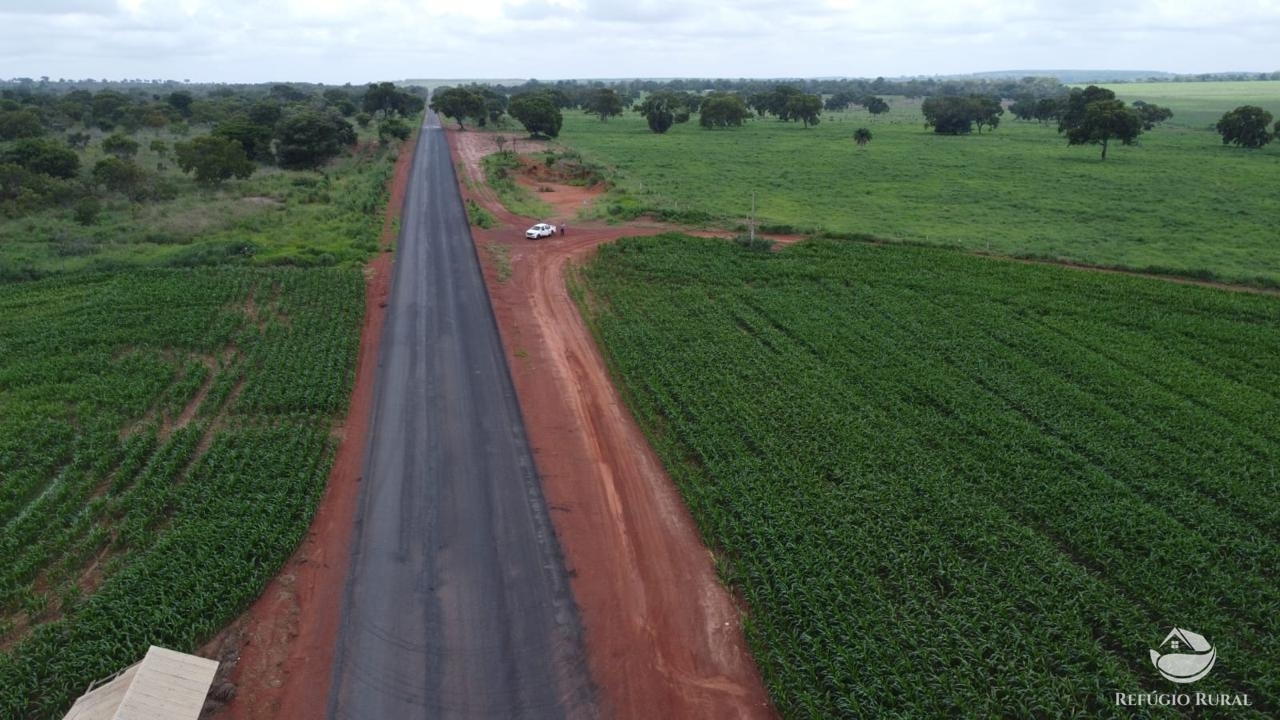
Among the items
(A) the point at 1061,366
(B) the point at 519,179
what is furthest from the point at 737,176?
(A) the point at 1061,366

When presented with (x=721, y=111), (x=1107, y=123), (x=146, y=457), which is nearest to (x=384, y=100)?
(x=721, y=111)

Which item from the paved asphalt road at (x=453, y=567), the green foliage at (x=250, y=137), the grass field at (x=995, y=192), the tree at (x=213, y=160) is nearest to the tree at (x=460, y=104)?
the grass field at (x=995, y=192)

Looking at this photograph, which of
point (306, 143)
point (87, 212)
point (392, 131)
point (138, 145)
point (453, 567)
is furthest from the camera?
point (392, 131)

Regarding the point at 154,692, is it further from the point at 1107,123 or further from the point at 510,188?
the point at 1107,123

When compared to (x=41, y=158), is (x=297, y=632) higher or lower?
lower

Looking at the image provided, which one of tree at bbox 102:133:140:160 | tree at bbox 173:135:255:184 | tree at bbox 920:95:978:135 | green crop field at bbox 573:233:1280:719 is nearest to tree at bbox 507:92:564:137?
tree at bbox 173:135:255:184

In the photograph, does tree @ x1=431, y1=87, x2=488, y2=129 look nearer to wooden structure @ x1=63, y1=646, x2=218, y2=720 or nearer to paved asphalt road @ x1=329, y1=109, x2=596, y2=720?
paved asphalt road @ x1=329, y1=109, x2=596, y2=720

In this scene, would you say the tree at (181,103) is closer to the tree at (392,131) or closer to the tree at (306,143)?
the tree at (392,131)
